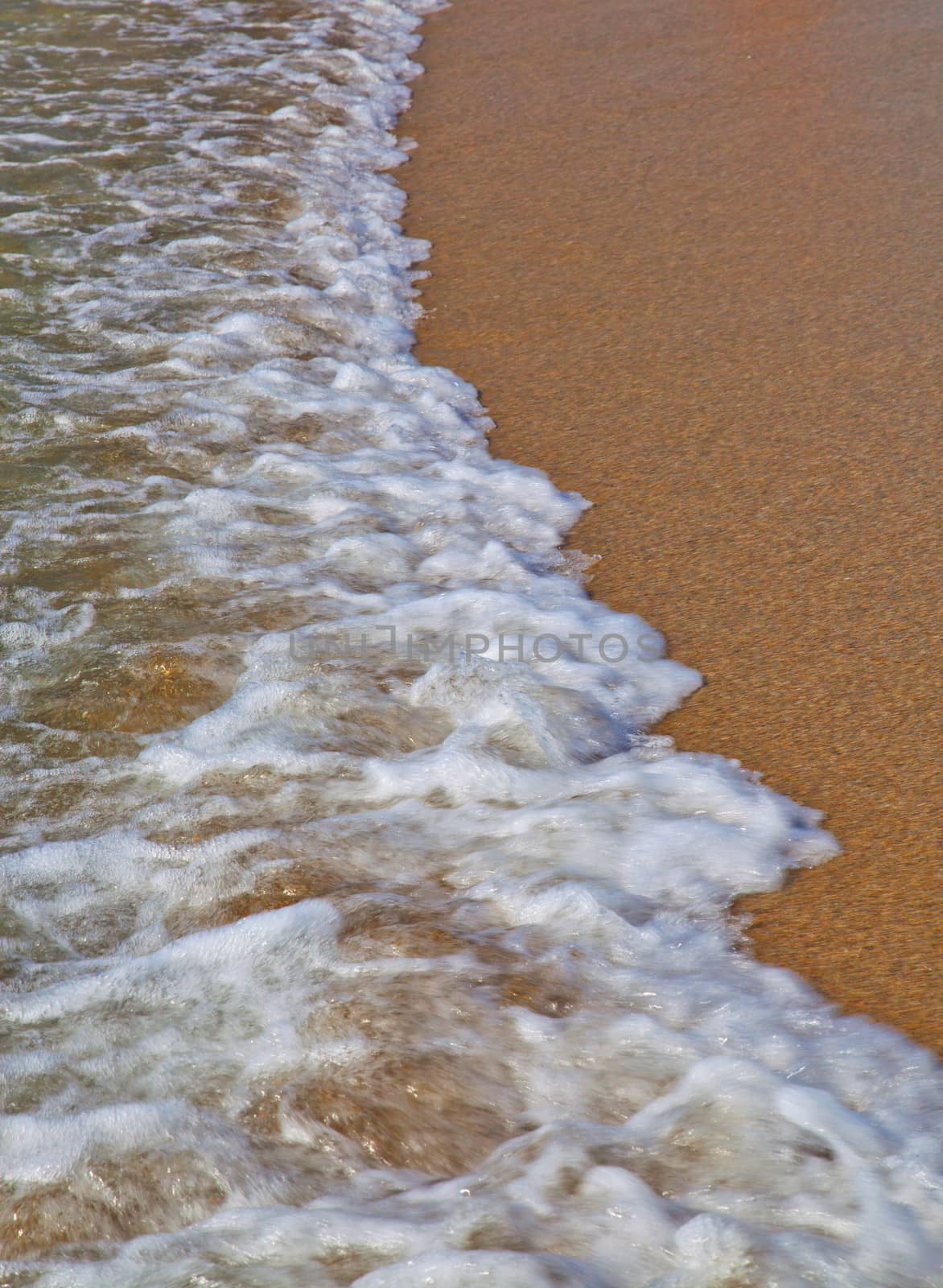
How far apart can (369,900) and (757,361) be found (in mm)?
1946

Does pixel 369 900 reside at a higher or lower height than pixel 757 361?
lower

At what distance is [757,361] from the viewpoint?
3074 mm

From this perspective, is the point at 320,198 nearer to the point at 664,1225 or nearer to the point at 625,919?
the point at 625,919

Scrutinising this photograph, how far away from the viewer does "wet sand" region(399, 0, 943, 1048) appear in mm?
1889

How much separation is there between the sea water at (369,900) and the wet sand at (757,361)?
0.10m

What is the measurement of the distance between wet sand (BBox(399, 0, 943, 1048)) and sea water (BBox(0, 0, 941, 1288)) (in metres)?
0.10

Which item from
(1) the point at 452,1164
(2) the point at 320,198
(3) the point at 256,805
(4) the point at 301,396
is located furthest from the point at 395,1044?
(2) the point at 320,198

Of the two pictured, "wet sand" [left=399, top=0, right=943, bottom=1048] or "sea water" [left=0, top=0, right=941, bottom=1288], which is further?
"wet sand" [left=399, top=0, right=943, bottom=1048]

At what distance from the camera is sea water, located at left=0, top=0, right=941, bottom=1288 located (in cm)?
130

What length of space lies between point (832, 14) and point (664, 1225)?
5513 mm

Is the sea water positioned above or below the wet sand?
below

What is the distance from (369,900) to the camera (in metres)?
1.74

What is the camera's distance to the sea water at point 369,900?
1.30 meters

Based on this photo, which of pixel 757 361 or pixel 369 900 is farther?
pixel 757 361
